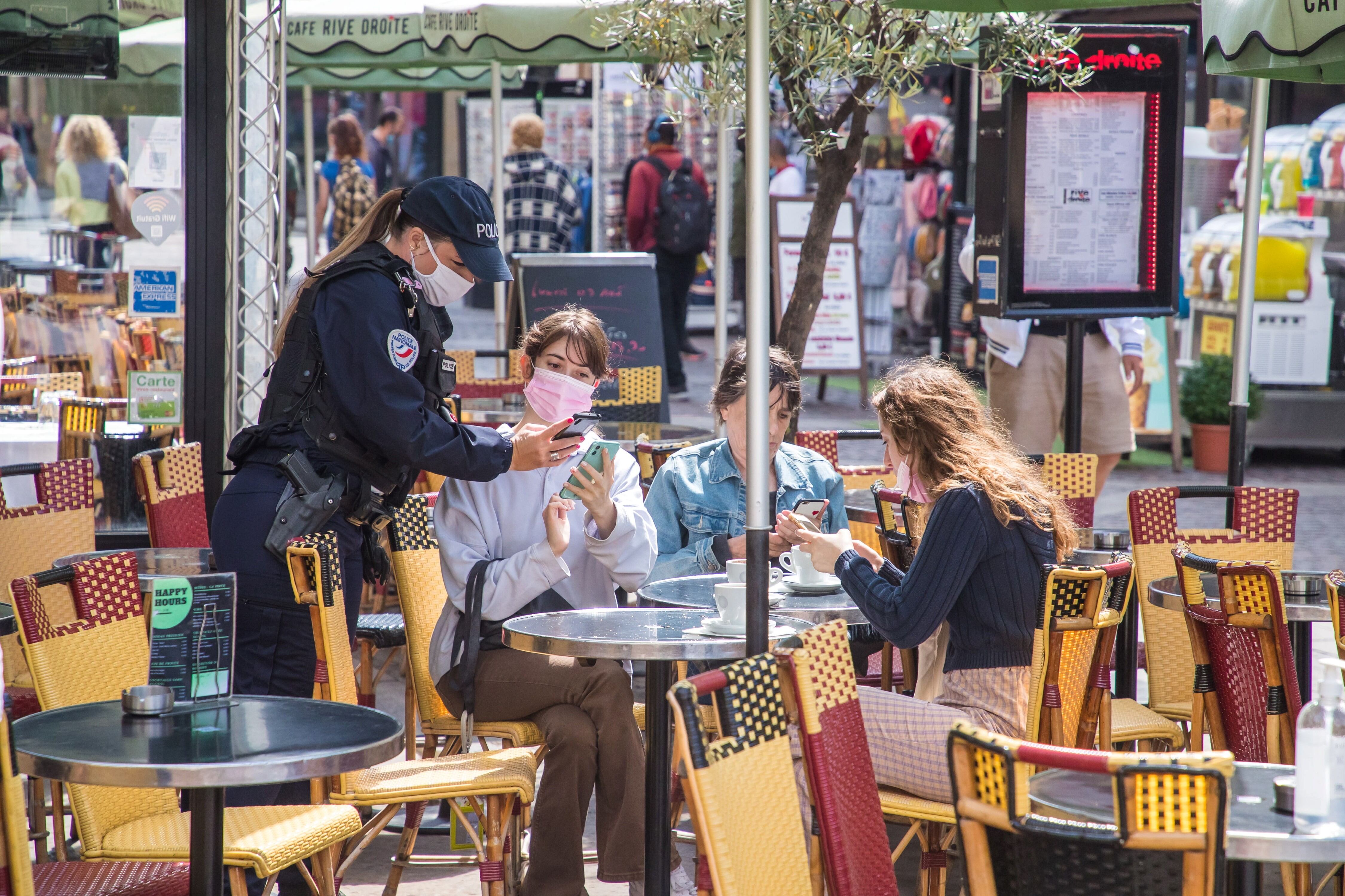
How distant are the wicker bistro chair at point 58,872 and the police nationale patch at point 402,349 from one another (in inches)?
48.6

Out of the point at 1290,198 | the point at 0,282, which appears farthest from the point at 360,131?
the point at 1290,198

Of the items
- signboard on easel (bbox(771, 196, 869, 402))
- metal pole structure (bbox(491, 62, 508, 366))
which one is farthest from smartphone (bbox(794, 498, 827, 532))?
signboard on easel (bbox(771, 196, 869, 402))

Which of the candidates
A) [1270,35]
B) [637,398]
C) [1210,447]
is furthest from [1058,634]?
[1210,447]

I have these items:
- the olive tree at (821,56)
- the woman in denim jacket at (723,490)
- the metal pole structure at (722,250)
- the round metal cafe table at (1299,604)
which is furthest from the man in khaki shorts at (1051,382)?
the round metal cafe table at (1299,604)

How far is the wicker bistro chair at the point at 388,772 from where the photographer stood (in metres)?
3.53

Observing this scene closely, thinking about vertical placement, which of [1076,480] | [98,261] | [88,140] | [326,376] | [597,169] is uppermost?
[597,169]

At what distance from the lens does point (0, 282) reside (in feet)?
23.4

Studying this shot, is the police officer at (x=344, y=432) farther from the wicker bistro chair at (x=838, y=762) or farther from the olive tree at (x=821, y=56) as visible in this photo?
the olive tree at (x=821, y=56)

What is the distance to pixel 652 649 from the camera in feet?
10.5

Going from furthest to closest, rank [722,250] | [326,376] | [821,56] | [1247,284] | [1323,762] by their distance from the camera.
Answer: [722,250]
[1247,284]
[821,56]
[326,376]
[1323,762]

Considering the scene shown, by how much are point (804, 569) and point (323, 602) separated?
1210 mm

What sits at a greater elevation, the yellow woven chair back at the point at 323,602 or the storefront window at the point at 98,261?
the storefront window at the point at 98,261

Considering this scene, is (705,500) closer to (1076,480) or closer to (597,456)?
(597,456)

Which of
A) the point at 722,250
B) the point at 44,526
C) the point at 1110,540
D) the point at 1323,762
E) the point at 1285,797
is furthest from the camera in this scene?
the point at 722,250
